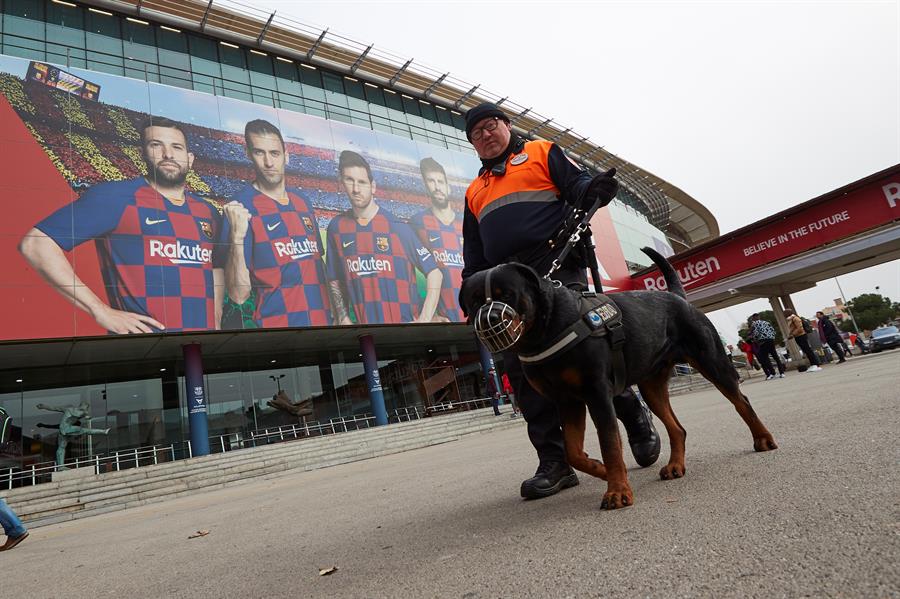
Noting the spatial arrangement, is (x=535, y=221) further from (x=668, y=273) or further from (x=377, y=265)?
(x=377, y=265)

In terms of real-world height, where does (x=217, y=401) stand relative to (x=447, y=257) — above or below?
below

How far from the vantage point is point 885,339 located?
1681 cm

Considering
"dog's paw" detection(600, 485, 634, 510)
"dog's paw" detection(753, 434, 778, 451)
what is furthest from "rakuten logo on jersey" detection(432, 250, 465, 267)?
"dog's paw" detection(600, 485, 634, 510)

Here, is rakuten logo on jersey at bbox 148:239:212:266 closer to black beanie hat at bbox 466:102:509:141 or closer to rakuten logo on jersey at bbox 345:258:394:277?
rakuten logo on jersey at bbox 345:258:394:277

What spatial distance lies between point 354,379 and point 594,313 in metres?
23.0

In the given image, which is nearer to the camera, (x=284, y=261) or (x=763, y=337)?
(x=763, y=337)

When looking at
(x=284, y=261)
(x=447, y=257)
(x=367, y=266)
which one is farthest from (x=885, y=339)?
(x=284, y=261)

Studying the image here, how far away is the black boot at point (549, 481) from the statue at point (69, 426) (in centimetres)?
2023

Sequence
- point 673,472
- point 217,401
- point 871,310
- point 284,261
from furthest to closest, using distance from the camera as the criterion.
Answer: point 871,310 → point 217,401 → point 284,261 → point 673,472

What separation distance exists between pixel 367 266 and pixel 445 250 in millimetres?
4534

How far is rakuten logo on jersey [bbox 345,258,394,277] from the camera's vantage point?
20.5 metres

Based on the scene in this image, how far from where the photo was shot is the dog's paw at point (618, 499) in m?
1.80

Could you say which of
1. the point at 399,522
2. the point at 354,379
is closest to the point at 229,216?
the point at 354,379

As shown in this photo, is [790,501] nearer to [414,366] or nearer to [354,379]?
[354,379]
